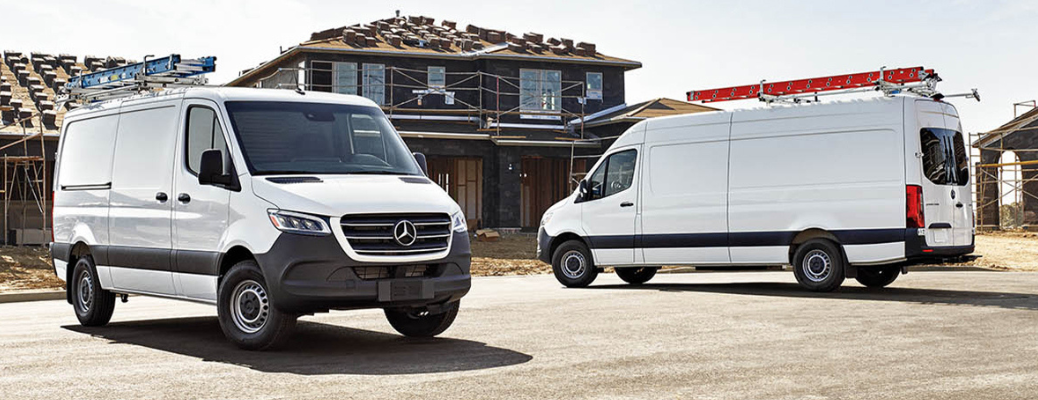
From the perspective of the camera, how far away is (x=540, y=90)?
38.1 m

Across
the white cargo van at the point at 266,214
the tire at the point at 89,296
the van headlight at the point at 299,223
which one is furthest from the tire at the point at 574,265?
the van headlight at the point at 299,223

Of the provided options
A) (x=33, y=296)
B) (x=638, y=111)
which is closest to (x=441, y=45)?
(x=638, y=111)

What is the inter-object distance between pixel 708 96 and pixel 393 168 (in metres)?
10.1

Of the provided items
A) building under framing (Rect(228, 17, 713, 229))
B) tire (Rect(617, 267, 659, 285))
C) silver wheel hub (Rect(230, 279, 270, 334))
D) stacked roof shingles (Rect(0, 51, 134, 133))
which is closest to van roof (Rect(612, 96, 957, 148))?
tire (Rect(617, 267, 659, 285))

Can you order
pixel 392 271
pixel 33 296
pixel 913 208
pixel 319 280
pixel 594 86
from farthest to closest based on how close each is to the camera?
pixel 594 86, pixel 33 296, pixel 913 208, pixel 392 271, pixel 319 280

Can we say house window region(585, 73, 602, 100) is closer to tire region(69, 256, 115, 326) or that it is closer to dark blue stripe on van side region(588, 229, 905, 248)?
dark blue stripe on van side region(588, 229, 905, 248)

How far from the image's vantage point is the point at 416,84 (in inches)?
1442

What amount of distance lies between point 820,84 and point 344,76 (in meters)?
21.7

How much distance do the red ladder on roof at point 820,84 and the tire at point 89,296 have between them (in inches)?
377

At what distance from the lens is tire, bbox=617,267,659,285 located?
Result: 1861cm

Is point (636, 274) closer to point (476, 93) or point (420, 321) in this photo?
point (420, 321)

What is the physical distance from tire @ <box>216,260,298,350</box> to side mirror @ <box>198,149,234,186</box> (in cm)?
73

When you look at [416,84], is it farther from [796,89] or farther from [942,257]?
[942,257]

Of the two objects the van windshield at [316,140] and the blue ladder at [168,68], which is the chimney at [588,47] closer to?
the blue ladder at [168,68]
